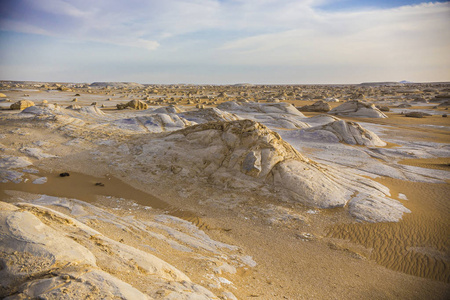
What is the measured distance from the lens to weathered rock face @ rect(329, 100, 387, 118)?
24756 millimetres

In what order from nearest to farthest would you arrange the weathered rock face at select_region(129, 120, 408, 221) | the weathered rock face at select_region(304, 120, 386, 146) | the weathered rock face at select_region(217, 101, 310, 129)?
the weathered rock face at select_region(129, 120, 408, 221) < the weathered rock face at select_region(304, 120, 386, 146) < the weathered rock face at select_region(217, 101, 310, 129)

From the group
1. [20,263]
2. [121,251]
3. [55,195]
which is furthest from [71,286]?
[55,195]

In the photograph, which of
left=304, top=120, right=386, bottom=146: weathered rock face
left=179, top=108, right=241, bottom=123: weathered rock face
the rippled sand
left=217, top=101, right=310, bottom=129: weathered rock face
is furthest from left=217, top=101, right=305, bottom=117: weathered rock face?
the rippled sand

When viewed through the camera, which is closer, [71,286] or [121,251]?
[71,286]

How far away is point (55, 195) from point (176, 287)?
573 cm

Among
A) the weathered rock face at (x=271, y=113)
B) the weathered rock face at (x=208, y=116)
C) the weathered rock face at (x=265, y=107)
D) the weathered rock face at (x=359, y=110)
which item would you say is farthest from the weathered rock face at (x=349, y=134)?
the weathered rock face at (x=359, y=110)

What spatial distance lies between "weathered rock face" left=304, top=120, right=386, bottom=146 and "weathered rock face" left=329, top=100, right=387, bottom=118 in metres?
A: 11.5

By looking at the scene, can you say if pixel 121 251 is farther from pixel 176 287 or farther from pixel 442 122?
pixel 442 122

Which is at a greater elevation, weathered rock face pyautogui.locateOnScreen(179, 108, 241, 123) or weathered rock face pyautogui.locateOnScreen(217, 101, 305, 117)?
weathered rock face pyautogui.locateOnScreen(217, 101, 305, 117)

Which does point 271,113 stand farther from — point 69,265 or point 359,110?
point 69,265

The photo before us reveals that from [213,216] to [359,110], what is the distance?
79.0ft

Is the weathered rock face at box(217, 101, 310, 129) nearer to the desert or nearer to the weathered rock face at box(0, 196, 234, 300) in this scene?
the desert

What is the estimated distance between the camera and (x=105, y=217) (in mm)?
6090

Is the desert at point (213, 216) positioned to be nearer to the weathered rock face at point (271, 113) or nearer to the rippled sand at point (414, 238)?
the rippled sand at point (414, 238)
